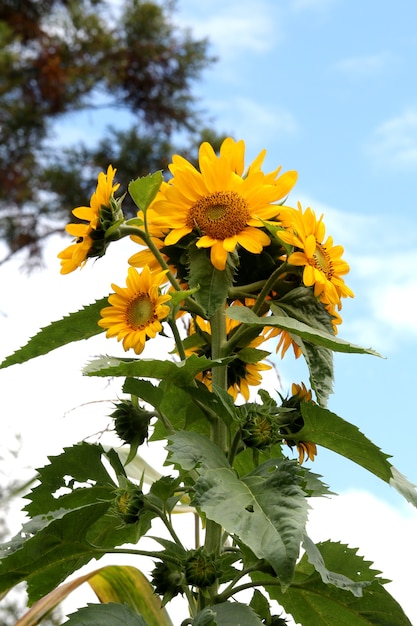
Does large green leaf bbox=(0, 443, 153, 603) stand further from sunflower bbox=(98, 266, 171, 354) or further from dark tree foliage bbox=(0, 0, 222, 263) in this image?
dark tree foliage bbox=(0, 0, 222, 263)

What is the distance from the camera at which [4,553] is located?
866mm

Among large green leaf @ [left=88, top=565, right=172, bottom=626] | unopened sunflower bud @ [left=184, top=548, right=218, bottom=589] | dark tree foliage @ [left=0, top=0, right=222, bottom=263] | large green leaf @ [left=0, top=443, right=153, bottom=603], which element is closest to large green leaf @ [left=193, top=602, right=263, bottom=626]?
unopened sunflower bud @ [left=184, top=548, right=218, bottom=589]

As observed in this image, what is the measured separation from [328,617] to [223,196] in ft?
1.42

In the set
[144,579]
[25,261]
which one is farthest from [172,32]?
[144,579]

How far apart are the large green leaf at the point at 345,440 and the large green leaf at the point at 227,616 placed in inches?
6.6

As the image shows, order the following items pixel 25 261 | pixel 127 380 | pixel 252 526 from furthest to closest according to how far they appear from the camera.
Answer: pixel 25 261, pixel 127 380, pixel 252 526

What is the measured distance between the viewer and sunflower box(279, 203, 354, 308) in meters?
0.82

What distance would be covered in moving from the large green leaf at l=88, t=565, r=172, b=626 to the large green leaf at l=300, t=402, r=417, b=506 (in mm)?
520

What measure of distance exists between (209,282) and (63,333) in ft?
0.54

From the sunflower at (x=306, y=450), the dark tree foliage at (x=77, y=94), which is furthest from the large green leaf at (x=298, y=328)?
the dark tree foliage at (x=77, y=94)

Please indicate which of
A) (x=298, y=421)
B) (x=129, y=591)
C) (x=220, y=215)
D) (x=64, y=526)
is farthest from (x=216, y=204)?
(x=129, y=591)

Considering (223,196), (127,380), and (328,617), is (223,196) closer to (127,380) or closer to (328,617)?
(127,380)

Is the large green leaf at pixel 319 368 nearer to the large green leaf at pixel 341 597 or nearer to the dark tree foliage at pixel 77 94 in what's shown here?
the large green leaf at pixel 341 597

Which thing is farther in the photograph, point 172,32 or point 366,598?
point 172,32
